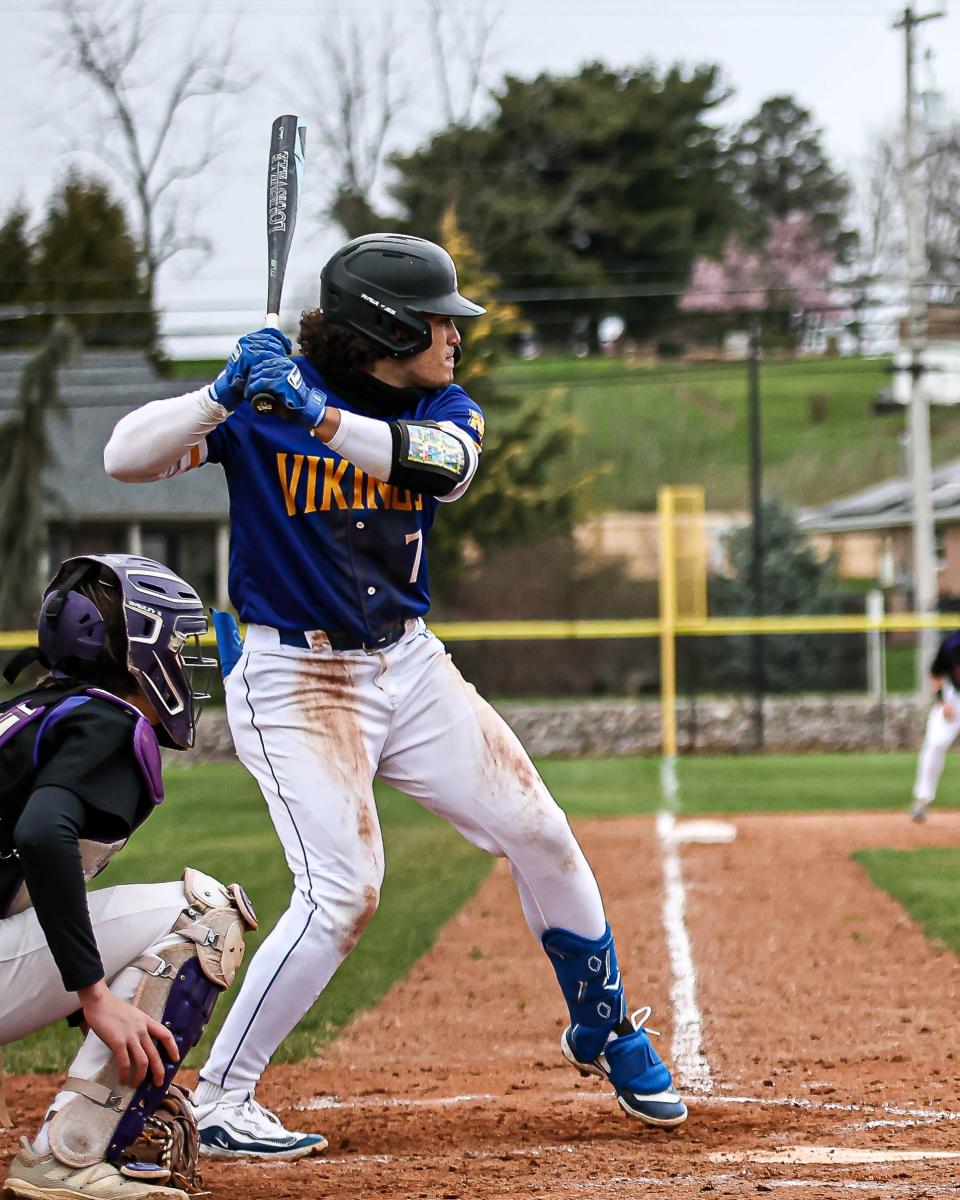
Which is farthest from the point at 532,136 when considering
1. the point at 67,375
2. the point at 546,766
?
the point at 546,766

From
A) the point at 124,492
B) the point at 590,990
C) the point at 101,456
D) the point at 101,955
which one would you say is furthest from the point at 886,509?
the point at 101,955

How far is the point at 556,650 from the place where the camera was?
2733 cm

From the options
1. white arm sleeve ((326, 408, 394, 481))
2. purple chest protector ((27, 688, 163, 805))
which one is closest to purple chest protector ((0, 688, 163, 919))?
purple chest protector ((27, 688, 163, 805))

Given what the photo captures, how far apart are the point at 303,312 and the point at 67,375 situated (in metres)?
28.2

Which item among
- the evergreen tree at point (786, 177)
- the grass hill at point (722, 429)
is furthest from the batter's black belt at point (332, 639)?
the evergreen tree at point (786, 177)

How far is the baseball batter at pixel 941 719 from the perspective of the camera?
1300 cm

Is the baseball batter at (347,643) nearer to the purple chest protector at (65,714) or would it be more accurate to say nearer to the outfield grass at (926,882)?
the purple chest protector at (65,714)

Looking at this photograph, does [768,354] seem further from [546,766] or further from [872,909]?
[872,909]

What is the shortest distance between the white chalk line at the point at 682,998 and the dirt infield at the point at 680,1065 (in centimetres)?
4

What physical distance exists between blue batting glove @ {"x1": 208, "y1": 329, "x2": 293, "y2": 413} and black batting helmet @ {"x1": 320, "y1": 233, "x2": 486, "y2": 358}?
1.17ft

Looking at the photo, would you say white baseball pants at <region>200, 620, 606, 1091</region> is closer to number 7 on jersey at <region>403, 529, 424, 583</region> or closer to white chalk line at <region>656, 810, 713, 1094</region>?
Answer: number 7 on jersey at <region>403, 529, 424, 583</region>

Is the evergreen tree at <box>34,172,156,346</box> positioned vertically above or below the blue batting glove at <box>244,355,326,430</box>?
above

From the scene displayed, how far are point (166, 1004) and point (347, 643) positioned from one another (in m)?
1.01

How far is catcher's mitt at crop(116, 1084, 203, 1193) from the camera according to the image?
3432mm
